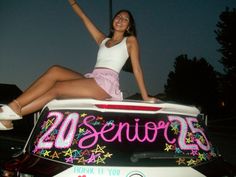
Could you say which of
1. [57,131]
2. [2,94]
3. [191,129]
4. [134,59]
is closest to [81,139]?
[57,131]

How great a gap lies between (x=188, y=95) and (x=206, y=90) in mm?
4003

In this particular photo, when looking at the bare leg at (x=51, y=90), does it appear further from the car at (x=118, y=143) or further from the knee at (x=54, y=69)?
the car at (x=118, y=143)

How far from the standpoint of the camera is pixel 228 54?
59.6 meters

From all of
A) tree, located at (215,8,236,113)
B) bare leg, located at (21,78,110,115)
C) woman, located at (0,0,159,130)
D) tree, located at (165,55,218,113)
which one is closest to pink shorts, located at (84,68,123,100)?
woman, located at (0,0,159,130)

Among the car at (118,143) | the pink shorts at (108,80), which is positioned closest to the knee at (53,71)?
the pink shorts at (108,80)

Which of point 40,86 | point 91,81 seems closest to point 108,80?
point 91,81

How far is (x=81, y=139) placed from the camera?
3.07 metres

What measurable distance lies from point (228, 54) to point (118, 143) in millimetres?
58899

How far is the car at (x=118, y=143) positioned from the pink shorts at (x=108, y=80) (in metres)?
0.97

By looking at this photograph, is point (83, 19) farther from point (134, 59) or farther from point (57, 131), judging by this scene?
point (57, 131)

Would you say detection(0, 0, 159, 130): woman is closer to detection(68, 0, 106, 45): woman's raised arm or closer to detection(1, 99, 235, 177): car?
detection(68, 0, 106, 45): woman's raised arm

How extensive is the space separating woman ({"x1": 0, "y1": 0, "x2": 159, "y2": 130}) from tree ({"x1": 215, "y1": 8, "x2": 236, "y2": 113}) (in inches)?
2206

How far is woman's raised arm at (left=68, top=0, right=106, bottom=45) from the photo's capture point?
5.34 metres

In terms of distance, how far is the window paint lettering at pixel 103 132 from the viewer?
307cm
